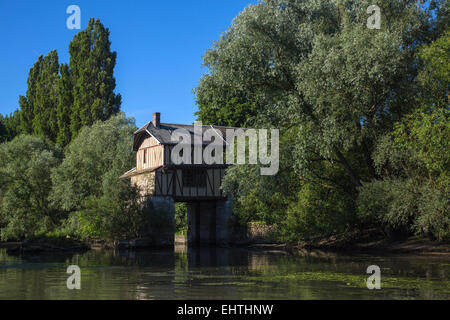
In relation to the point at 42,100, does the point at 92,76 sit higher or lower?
higher

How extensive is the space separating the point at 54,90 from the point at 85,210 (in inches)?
1016

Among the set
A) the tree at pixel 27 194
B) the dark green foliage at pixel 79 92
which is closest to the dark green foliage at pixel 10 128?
the dark green foliage at pixel 79 92

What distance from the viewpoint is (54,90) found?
192 ft

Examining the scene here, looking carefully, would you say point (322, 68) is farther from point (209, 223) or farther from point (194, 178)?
point (209, 223)

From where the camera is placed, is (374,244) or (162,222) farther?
(162,222)

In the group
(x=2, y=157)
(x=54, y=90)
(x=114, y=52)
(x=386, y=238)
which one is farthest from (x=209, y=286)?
(x=54, y=90)

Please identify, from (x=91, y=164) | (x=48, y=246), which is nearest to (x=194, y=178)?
(x=91, y=164)

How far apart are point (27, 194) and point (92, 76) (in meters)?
16.1

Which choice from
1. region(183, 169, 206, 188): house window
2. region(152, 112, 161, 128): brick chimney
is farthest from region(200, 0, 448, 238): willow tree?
region(152, 112, 161, 128): brick chimney

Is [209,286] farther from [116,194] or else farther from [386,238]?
[116,194]

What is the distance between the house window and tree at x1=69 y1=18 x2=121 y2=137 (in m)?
17.2

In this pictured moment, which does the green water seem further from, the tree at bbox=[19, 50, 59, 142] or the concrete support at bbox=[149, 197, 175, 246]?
the tree at bbox=[19, 50, 59, 142]

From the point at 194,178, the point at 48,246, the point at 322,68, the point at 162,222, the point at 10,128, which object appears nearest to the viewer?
the point at 322,68

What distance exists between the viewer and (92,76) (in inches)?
2119
